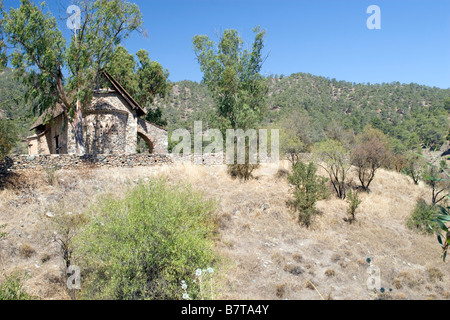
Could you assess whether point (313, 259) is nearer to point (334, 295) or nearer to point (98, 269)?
point (334, 295)

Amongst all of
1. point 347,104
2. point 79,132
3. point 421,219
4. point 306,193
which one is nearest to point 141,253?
point 306,193

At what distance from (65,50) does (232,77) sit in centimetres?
1232

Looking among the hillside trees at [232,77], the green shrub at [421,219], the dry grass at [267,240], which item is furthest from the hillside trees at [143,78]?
the green shrub at [421,219]

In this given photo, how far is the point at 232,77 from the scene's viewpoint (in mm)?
25875

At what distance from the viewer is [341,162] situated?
22281 mm

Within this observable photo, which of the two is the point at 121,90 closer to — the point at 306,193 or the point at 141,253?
the point at 306,193

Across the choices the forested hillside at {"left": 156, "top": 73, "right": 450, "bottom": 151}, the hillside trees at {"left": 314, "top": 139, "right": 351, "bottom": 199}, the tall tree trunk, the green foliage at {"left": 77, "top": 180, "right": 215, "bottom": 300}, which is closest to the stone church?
the tall tree trunk

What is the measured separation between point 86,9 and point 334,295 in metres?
21.5

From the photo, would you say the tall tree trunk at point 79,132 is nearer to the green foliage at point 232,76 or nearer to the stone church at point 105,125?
the stone church at point 105,125

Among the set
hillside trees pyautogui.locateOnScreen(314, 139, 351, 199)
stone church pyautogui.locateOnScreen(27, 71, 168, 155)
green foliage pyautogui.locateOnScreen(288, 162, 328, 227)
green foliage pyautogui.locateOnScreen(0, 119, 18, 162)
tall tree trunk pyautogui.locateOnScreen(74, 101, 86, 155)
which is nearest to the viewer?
green foliage pyautogui.locateOnScreen(0, 119, 18, 162)

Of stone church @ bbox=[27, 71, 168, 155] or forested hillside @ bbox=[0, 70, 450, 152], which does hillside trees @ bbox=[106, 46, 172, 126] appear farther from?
forested hillside @ bbox=[0, 70, 450, 152]

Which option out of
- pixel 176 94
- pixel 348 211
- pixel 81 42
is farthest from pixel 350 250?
pixel 176 94

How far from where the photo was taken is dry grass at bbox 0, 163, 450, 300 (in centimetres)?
1145

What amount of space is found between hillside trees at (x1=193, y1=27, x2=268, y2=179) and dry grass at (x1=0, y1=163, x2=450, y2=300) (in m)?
7.02
